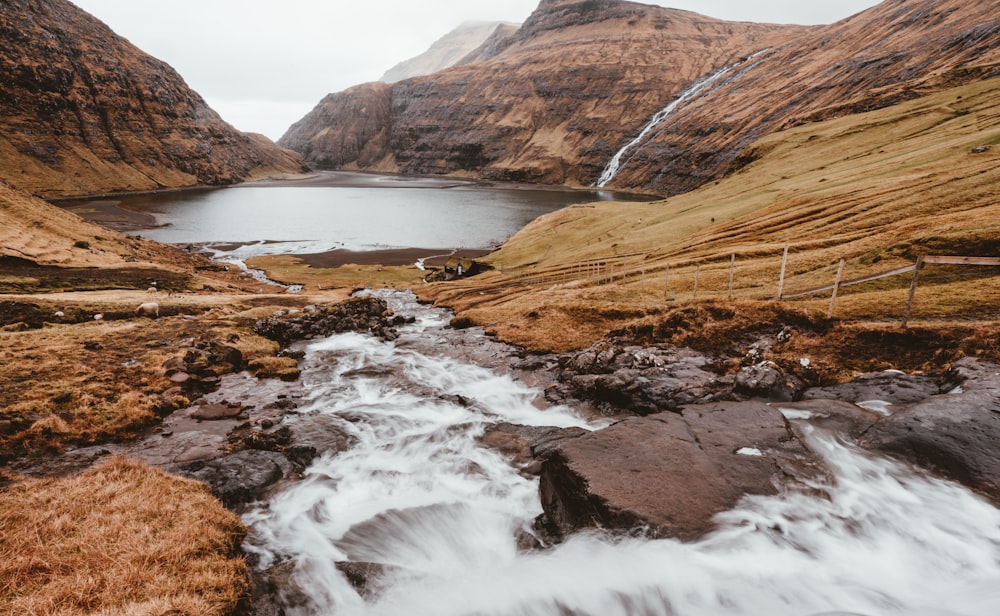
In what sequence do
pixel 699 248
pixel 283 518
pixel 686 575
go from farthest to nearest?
pixel 699 248
pixel 283 518
pixel 686 575

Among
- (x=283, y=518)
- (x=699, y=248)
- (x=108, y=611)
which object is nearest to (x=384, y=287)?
(x=699, y=248)

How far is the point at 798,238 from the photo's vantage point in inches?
1636

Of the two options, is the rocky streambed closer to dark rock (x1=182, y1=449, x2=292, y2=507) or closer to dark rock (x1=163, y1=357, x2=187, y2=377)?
dark rock (x1=182, y1=449, x2=292, y2=507)

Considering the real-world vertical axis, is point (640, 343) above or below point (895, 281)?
below

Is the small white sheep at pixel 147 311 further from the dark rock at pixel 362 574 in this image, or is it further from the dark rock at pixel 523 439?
the dark rock at pixel 362 574

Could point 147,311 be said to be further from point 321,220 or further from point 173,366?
point 321,220

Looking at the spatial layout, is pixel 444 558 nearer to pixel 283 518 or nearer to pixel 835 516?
pixel 283 518

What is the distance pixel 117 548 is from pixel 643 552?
38.6 feet

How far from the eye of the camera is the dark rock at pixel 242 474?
13109 mm

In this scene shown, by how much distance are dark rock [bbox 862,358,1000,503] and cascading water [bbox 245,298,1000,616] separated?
0.49 m

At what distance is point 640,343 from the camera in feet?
74.1

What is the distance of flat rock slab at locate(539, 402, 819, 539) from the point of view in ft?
34.0

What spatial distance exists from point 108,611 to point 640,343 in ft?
69.1

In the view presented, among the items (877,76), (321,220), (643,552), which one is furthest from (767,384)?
(877,76)
